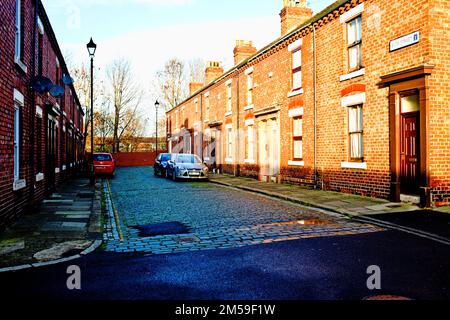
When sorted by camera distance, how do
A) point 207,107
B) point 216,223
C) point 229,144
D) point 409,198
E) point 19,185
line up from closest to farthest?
1. point 216,223
2. point 19,185
3. point 409,198
4. point 229,144
5. point 207,107

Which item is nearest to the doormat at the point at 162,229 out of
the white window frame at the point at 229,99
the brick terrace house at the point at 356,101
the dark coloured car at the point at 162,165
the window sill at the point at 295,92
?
the brick terrace house at the point at 356,101

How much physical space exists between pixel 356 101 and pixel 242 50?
49.0ft

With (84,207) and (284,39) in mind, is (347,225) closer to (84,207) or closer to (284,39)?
(84,207)

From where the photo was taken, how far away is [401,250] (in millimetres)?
6125

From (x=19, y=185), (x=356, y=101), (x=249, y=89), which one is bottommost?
(x=19, y=185)

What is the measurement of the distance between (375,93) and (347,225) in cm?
550

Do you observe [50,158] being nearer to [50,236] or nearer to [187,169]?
[187,169]

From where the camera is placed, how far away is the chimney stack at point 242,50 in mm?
26375

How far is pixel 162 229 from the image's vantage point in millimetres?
8203

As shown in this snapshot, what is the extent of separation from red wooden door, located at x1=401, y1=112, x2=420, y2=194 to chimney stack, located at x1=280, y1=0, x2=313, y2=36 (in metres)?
10.3

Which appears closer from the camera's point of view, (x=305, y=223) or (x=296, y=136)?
(x=305, y=223)

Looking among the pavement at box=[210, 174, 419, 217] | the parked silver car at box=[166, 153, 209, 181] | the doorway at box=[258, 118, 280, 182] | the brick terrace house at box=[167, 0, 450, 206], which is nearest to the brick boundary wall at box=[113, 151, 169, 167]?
the parked silver car at box=[166, 153, 209, 181]

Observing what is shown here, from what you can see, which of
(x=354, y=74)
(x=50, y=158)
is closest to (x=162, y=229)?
(x=354, y=74)
